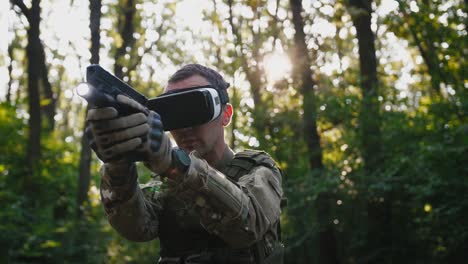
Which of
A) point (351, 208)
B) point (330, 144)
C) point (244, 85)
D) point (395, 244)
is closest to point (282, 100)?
point (244, 85)

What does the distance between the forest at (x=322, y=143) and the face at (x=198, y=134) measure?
8.04 feet

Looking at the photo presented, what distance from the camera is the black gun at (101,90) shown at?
5.46 feet

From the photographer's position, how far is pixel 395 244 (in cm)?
732

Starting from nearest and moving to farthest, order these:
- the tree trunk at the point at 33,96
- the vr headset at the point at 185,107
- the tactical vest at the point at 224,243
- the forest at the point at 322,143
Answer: the vr headset at the point at 185,107, the tactical vest at the point at 224,243, the forest at the point at 322,143, the tree trunk at the point at 33,96

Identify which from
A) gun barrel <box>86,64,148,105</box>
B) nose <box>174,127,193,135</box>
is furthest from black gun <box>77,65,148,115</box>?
nose <box>174,127,193,135</box>

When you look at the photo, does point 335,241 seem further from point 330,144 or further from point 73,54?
point 73,54

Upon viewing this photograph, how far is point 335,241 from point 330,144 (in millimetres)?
1516

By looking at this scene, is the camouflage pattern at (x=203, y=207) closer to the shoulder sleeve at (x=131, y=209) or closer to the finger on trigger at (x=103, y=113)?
the shoulder sleeve at (x=131, y=209)

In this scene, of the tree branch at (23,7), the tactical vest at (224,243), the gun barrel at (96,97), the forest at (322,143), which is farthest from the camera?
the tree branch at (23,7)

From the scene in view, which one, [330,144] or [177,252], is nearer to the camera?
[177,252]

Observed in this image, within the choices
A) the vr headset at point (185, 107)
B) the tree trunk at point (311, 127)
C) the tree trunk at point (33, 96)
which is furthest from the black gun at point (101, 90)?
the tree trunk at point (33, 96)

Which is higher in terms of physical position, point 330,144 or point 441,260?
point 330,144

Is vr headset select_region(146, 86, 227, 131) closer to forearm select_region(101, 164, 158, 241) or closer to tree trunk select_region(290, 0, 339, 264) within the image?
forearm select_region(101, 164, 158, 241)

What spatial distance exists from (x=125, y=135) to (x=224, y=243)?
0.89m
